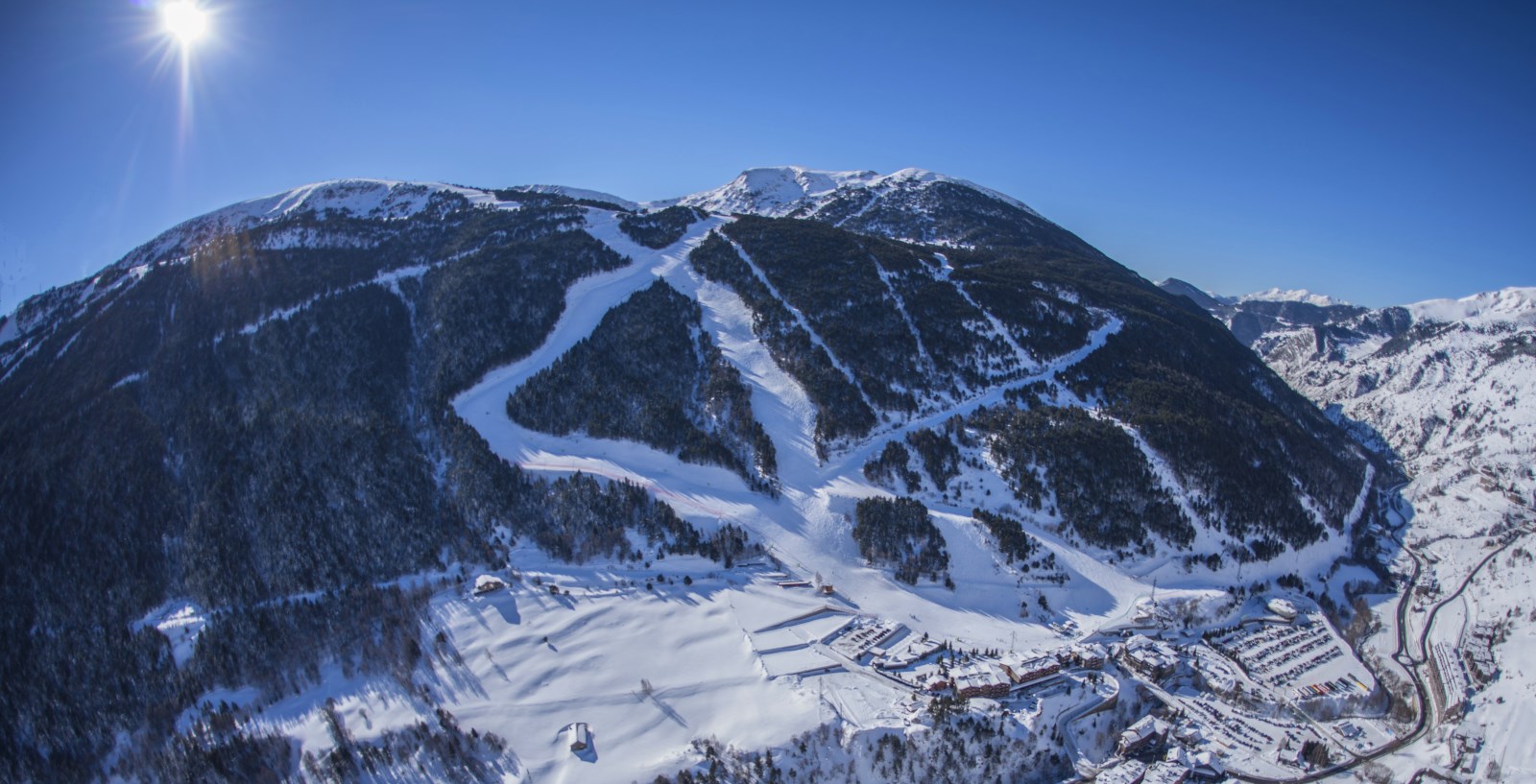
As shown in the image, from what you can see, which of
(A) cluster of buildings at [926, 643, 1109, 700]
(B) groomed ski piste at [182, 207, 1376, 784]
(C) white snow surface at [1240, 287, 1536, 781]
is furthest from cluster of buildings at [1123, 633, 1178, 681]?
(C) white snow surface at [1240, 287, 1536, 781]

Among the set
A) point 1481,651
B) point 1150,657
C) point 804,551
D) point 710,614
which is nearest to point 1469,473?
point 1481,651

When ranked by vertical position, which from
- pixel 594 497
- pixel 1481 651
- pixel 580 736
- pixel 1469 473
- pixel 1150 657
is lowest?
pixel 1481 651

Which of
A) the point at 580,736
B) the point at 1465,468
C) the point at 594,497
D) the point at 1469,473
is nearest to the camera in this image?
the point at 580,736

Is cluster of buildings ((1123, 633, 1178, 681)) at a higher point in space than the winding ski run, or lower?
lower

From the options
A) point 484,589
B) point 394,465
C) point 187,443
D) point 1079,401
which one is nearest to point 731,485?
point 484,589

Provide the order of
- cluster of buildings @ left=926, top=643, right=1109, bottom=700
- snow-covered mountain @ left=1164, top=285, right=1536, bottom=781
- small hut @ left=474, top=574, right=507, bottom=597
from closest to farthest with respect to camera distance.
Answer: cluster of buildings @ left=926, top=643, right=1109, bottom=700
snow-covered mountain @ left=1164, top=285, right=1536, bottom=781
small hut @ left=474, top=574, right=507, bottom=597

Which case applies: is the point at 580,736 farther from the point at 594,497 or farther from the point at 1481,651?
the point at 1481,651

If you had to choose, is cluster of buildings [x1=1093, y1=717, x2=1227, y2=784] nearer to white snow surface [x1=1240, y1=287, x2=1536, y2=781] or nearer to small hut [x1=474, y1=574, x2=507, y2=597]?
white snow surface [x1=1240, y1=287, x2=1536, y2=781]
